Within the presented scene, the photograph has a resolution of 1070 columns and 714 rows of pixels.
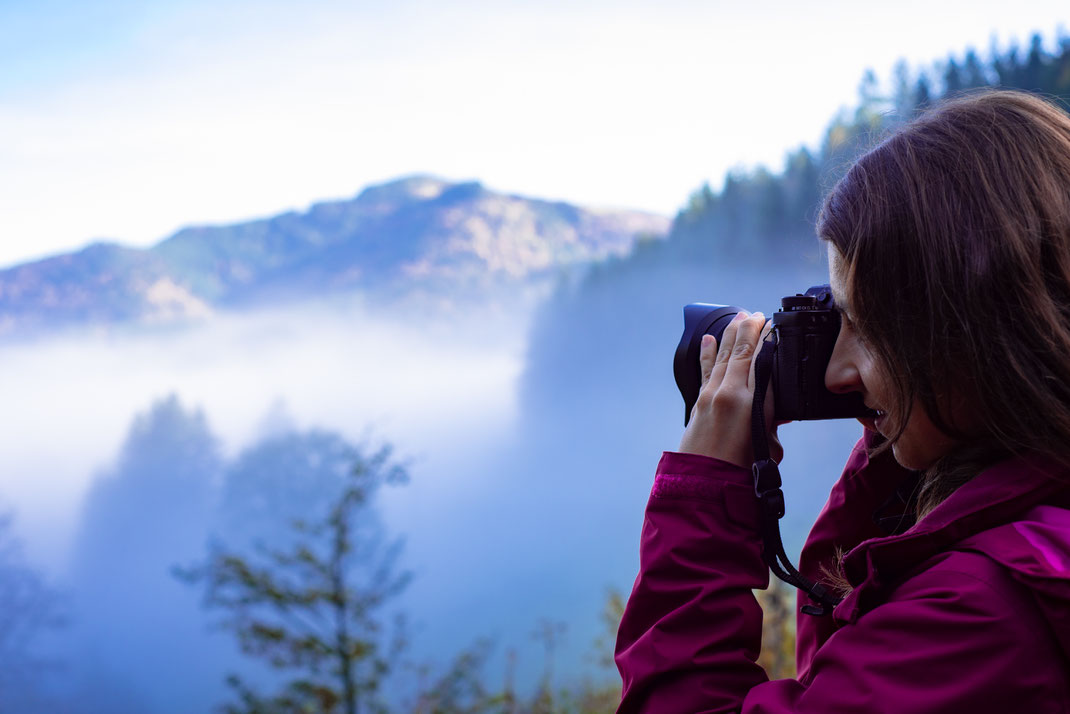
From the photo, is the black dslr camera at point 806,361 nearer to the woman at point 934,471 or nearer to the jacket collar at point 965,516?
the woman at point 934,471

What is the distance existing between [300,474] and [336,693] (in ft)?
39.4

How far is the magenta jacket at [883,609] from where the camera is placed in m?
0.52

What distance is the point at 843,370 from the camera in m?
0.76

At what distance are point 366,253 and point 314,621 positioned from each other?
24.9 meters

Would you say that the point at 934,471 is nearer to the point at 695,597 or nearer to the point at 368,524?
the point at 695,597

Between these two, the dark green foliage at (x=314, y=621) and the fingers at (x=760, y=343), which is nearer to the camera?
the fingers at (x=760, y=343)

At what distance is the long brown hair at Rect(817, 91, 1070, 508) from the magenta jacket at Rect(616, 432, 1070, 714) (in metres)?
0.06

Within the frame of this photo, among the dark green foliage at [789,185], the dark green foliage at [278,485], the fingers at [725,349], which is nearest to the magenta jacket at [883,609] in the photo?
the fingers at [725,349]

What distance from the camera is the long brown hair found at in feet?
1.94

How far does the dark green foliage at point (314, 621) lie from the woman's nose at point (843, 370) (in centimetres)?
737

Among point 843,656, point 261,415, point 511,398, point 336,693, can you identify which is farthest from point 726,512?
point 511,398

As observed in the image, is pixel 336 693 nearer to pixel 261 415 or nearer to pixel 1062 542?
pixel 1062 542

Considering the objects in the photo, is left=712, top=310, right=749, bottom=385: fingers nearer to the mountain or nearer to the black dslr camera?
the black dslr camera

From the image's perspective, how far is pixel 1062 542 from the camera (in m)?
0.54
